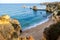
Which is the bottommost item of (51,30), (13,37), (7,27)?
(13,37)

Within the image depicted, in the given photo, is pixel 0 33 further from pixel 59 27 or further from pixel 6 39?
pixel 59 27

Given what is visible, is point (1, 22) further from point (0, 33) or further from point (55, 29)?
point (55, 29)

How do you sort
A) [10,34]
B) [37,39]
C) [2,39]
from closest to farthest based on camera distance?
1. [2,39]
2. [10,34]
3. [37,39]

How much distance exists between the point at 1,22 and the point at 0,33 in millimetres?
2044

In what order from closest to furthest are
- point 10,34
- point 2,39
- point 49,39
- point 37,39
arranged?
point 49,39, point 2,39, point 10,34, point 37,39

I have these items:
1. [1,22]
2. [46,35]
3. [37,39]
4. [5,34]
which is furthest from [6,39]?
[37,39]

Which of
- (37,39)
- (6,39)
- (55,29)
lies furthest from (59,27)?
(37,39)

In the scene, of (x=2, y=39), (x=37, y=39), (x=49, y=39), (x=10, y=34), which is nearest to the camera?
(x=49, y=39)

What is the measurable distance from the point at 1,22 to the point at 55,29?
356 inches

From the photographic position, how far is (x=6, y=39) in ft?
75.4

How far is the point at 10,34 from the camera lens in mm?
24016

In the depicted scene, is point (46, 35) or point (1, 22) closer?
point (46, 35)

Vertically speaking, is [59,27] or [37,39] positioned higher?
[59,27]

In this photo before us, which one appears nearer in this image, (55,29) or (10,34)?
(55,29)
